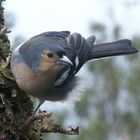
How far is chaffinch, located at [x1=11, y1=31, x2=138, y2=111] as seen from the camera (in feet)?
12.4

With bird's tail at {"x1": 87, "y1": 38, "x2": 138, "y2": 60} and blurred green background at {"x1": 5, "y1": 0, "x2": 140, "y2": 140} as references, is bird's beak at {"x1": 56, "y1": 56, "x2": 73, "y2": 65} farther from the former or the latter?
blurred green background at {"x1": 5, "y1": 0, "x2": 140, "y2": 140}

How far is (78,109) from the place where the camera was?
17.6 m

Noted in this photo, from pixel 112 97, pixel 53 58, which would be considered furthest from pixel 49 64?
pixel 112 97

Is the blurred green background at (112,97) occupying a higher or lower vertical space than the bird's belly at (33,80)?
lower

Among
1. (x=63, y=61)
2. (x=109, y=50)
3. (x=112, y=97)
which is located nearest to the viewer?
(x=63, y=61)

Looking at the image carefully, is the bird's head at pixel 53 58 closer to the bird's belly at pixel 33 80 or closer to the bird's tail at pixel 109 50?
the bird's belly at pixel 33 80

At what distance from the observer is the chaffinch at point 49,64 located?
3.78 meters

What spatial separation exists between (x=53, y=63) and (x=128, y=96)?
14.1 meters

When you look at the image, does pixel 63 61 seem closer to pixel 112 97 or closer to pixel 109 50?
pixel 109 50

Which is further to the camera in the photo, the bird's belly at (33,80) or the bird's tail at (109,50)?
the bird's tail at (109,50)

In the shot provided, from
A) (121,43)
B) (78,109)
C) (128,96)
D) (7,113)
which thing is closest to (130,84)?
(128,96)

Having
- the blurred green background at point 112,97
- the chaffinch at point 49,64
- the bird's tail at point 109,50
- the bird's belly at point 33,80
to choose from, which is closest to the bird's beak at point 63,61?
the chaffinch at point 49,64

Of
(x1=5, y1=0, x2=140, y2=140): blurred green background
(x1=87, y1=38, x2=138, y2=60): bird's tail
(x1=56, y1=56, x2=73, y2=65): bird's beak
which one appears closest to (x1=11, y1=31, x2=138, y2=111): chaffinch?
(x1=56, y1=56, x2=73, y2=65): bird's beak

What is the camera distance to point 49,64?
151 inches
